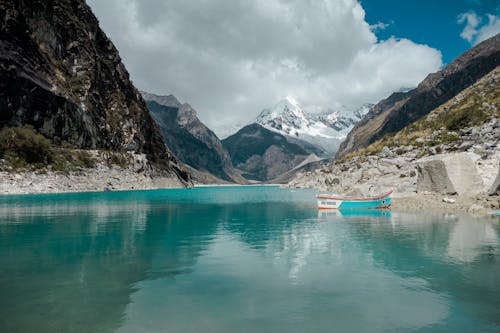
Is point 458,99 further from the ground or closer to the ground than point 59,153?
further from the ground

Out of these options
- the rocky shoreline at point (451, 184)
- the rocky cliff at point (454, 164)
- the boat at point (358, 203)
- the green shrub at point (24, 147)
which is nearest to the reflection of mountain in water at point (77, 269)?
the boat at point (358, 203)

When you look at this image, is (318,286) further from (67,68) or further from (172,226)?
(67,68)

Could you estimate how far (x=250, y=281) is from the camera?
65.2ft

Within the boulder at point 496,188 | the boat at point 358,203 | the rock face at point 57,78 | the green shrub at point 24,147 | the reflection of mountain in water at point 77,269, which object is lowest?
the reflection of mountain in water at point 77,269

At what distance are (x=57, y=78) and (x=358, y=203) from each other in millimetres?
147999

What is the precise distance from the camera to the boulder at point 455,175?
5397cm

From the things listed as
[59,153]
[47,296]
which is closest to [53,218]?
[47,296]

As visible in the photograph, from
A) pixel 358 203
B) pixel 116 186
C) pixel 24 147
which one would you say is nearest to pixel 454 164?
pixel 358 203

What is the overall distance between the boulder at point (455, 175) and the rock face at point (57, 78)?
452ft

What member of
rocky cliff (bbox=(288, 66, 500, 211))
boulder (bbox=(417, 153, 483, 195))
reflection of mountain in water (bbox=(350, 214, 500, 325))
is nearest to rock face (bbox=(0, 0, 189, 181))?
rocky cliff (bbox=(288, 66, 500, 211))

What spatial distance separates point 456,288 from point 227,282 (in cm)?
1175

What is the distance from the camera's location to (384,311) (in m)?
15.3

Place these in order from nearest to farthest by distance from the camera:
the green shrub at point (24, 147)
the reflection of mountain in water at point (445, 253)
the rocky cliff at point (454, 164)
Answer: the reflection of mountain in water at point (445, 253), the rocky cliff at point (454, 164), the green shrub at point (24, 147)

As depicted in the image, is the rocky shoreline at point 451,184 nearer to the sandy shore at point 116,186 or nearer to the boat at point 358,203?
the sandy shore at point 116,186
